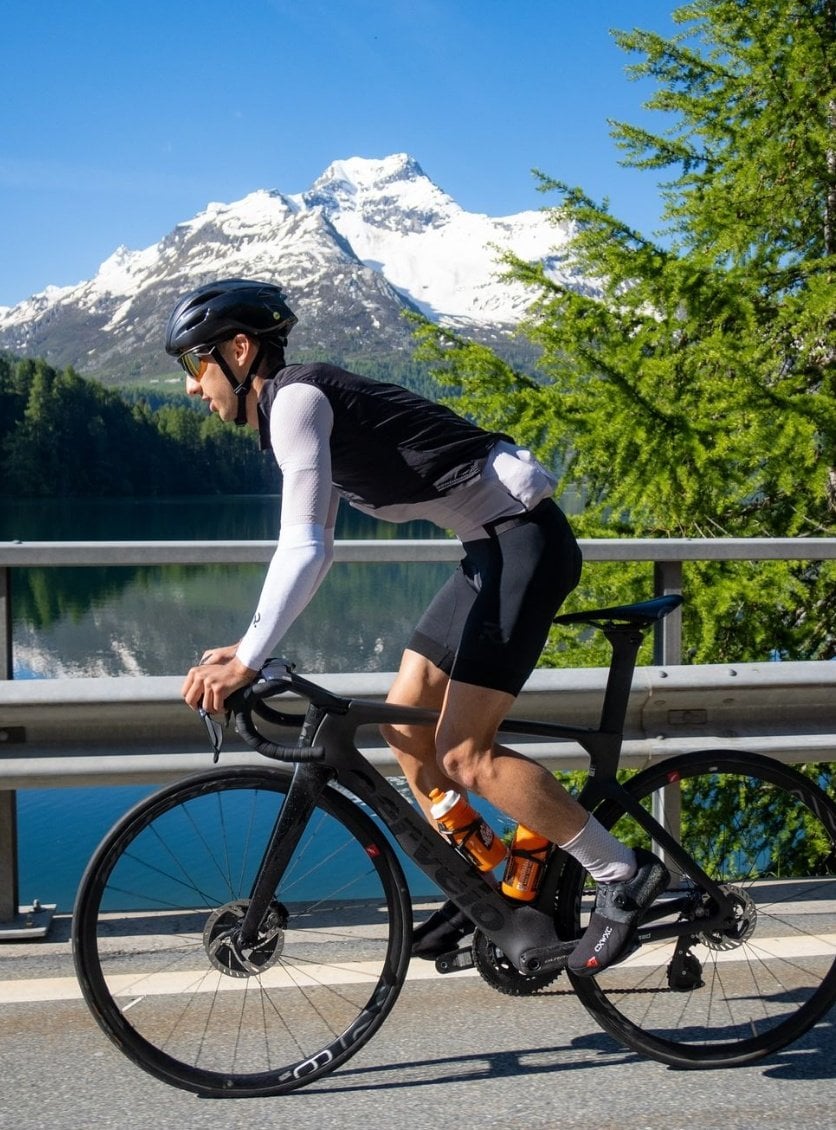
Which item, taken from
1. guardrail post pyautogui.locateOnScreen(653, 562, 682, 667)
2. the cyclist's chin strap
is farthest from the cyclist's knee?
guardrail post pyautogui.locateOnScreen(653, 562, 682, 667)

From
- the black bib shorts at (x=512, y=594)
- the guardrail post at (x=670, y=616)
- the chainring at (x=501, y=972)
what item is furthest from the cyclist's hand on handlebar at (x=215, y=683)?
the guardrail post at (x=670, y=616)

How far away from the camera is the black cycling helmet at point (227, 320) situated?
8.87ft

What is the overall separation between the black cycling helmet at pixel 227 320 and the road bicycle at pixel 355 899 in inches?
26.8

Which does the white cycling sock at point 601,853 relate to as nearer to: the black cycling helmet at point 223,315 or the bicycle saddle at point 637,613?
the bicycle saddle at point 637,613

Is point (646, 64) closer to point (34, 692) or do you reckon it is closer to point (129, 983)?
point (34, 692)

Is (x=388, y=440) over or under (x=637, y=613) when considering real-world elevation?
over

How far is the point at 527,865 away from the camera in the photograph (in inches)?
113

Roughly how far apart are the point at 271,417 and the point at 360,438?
0.21 meters

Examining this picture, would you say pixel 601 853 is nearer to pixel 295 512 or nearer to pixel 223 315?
pixel 295 512

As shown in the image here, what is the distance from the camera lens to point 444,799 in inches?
113

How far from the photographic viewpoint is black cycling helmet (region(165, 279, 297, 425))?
8.87ft

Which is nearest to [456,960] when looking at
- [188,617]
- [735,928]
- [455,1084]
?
[455,1084]

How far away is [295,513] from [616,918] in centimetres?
118

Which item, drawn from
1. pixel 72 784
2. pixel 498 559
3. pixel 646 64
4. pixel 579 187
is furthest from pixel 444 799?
pixel 646 64
